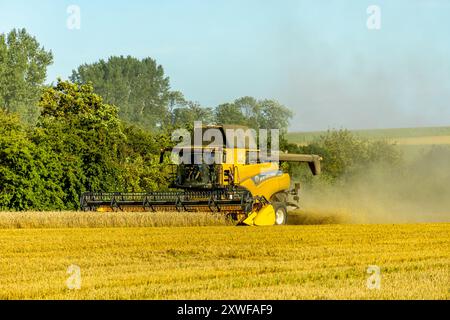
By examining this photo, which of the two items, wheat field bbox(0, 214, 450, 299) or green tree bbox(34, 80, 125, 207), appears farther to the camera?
green tree bbox(34, 80, 125, 207)

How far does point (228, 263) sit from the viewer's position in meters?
15.8

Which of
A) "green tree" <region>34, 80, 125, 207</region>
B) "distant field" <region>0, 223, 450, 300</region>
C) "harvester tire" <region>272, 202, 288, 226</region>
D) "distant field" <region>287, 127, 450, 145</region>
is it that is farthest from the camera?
"distant field" <region>287, 127, 450, 145</region>

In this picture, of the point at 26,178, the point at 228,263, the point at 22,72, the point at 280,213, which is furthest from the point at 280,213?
the point at 22,72

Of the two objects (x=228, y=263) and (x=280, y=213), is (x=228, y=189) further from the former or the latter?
(x=228, y=263)

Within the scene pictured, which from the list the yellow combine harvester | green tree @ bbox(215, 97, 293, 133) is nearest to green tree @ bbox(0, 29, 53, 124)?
green tree @ bbox(215, 97, 293, 133)

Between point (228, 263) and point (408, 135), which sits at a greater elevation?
point (408, 135)

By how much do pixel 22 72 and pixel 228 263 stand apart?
8013cm

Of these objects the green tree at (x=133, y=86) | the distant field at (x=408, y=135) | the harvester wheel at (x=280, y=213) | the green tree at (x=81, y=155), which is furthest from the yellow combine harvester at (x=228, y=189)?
the green tree at (x=133, y=86)

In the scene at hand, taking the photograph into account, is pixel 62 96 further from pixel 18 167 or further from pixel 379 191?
pixel 379 191

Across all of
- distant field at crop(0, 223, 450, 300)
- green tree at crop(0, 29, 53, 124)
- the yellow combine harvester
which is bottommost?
distant field at crop(0, 223, 450, 300)

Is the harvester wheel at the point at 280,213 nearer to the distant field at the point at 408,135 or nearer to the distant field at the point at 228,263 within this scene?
the distant field at the point at 228,263

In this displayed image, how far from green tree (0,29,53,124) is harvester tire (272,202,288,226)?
63674 mm

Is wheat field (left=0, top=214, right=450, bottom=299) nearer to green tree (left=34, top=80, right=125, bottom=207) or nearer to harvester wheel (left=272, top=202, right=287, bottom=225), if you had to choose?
harvester wheel (left=272, top=202, right=287, bottom=225)

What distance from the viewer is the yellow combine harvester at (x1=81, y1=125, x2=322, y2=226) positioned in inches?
1093
